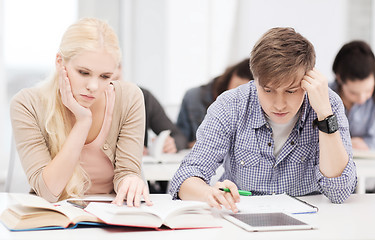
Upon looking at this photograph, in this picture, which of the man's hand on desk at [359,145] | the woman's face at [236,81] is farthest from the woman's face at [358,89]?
the woman's face at [236,81]

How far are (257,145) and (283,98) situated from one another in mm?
261

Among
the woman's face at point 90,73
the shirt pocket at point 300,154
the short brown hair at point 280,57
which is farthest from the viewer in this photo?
the shirt pocket at point 300,154

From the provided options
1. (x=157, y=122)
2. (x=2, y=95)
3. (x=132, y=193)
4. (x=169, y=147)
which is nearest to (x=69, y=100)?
(x=132, y=193)

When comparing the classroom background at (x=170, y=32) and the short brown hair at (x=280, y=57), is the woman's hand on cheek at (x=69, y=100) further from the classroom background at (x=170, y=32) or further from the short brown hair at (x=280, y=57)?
the classroom background at (x=170, y=32)

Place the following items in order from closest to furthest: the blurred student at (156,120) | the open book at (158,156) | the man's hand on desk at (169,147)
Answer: the open book at (158,156)
the man's hand on desk at (169,147)
the blurred student at (156,120)

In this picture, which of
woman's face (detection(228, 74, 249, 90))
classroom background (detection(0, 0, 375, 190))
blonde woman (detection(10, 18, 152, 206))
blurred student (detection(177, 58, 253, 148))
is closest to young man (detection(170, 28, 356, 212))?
blonde woman (detection(10, 18, 152, 206))

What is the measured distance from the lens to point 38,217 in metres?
1.30

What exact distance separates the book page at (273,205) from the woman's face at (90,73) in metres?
0.59

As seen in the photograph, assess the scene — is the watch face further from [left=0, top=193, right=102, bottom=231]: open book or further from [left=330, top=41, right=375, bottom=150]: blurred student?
[left=330, top=41, right=375, bottom=150]: blurred student

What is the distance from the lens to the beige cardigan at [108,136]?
1.75m

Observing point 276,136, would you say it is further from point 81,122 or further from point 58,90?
point 58,90

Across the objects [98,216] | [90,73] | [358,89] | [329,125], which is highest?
[90,73]

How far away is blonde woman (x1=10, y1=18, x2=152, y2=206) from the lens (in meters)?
1.74

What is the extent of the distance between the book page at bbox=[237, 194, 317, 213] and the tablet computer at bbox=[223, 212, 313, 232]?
0.06 meters
